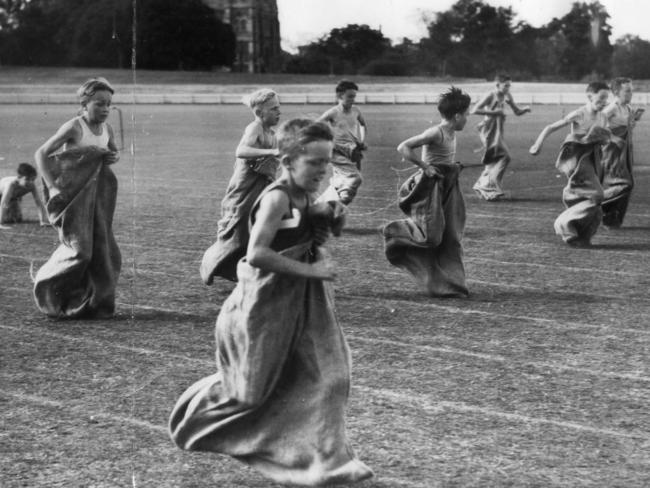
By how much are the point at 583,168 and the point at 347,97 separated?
3.16 m

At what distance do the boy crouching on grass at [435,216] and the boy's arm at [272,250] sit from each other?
506cm

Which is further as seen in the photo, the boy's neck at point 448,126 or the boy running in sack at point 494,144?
the boy running in sack at point 494,144

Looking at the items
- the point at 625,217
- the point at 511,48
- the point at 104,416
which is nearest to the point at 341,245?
the point at 625,217

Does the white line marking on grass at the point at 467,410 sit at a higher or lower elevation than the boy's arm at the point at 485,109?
lower

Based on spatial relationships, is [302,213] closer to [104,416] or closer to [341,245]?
[104,416]

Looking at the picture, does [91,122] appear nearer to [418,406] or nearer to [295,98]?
[418,406]

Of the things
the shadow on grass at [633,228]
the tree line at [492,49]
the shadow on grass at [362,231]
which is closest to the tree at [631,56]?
the tree line at [492,49]

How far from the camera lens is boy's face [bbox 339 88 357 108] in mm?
15254

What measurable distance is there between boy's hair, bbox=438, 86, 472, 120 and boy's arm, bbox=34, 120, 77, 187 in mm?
2838

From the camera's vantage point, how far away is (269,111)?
33.3 feet

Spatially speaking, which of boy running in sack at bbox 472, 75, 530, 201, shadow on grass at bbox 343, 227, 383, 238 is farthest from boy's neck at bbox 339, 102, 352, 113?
boy running in sack at bbox 472, 75, 530, 201

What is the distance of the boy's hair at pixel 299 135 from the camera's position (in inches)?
198

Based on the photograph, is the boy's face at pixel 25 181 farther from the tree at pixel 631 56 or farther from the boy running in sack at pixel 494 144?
the tree at pixel 631 56

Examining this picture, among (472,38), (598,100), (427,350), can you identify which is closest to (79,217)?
(427,350)
